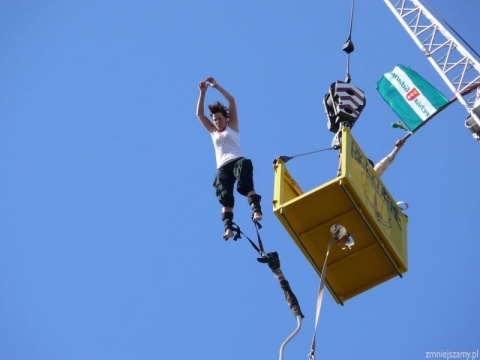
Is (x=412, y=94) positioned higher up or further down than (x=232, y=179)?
higher up

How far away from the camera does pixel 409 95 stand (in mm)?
25656

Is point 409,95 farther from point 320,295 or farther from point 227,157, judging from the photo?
point 320,295

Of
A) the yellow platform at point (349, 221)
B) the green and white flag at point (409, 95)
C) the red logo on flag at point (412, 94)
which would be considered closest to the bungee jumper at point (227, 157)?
the yellow platform at point (349, 221)

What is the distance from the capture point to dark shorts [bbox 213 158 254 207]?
16781 millimetres

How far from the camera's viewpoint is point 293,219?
16.1m

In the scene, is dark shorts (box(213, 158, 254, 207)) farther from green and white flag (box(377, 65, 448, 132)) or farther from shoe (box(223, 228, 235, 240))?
green and white flag (box(377, 65, 448, 132))

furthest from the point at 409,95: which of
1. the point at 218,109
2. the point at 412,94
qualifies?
the point at 218,109

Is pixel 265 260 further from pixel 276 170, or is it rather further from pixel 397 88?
pixel 397 88

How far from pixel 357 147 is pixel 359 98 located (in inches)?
57.9

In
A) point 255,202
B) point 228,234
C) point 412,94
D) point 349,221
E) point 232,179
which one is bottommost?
point 349,221

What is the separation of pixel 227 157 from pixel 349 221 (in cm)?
197

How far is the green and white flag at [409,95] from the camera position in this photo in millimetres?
25031

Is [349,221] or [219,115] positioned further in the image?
[219,115]

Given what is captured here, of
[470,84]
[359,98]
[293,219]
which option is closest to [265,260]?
[293,219]
